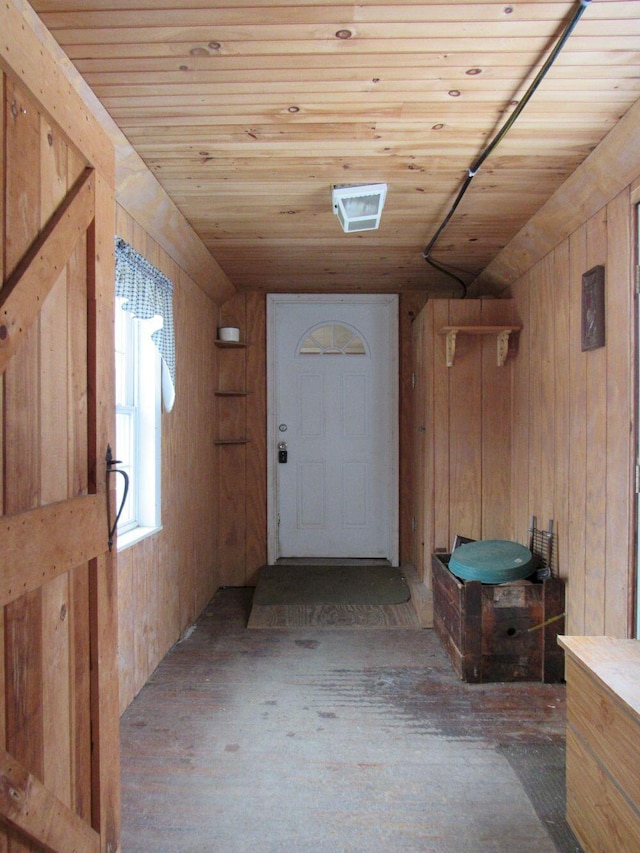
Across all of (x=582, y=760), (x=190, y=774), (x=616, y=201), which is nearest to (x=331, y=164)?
(x=616, y=201)

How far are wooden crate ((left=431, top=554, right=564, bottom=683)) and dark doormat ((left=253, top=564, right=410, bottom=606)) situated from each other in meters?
0.94

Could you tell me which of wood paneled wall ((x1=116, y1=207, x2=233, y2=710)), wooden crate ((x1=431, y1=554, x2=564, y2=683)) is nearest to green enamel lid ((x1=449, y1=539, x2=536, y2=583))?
wooden crate ((x1=431, y1=554, x2=564, y2=683))

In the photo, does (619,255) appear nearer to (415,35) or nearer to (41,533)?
(415,35)

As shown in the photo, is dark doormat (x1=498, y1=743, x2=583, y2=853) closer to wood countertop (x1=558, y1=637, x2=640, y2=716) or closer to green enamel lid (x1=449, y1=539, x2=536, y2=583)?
wood countertop (x1=558, y1=637, x2=640, y2=716)

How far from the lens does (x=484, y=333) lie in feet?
10.8

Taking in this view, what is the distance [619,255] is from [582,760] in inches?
70.3

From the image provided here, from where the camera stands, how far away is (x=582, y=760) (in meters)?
1.51

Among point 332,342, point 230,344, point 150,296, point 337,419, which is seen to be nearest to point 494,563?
point 337,419

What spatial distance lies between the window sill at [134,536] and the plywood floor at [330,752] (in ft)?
2.35

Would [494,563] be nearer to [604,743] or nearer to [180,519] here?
[604,743]

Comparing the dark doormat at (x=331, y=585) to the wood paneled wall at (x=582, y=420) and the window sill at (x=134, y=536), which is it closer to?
the wood paneled wall at (x=582, y=420)

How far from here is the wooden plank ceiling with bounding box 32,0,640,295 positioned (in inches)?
55.1

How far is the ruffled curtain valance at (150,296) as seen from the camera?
2.20m

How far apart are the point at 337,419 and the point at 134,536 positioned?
2.11m
